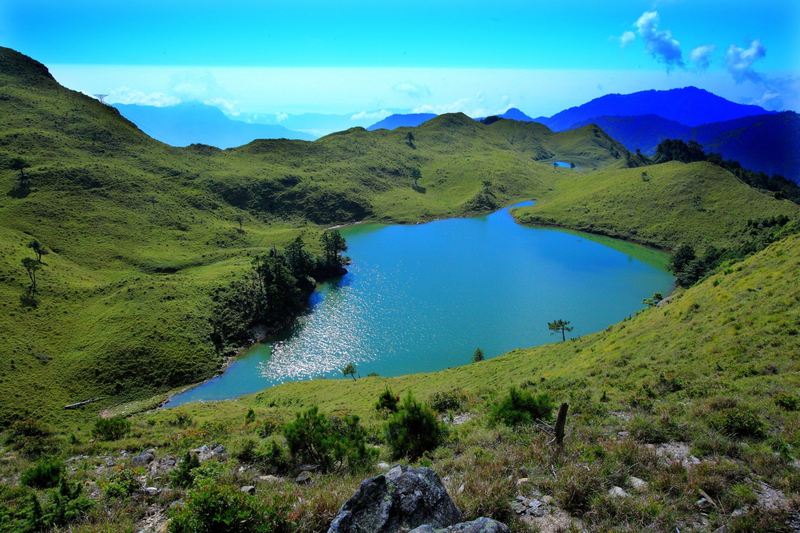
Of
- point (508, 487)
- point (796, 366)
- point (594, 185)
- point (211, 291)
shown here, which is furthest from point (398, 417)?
point (594, 185)

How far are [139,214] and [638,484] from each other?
9642 cm

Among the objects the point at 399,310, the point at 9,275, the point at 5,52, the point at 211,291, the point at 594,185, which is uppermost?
the point at 5,52

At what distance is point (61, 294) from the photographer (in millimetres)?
45906

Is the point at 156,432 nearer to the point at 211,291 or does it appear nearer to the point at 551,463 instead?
the point at 551,463

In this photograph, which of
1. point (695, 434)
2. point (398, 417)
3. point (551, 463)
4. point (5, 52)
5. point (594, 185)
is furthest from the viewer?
point (594, 185)

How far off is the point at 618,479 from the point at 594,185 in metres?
141

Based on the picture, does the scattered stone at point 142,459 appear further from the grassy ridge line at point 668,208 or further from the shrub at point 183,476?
the grassy ridge line at point 668,208

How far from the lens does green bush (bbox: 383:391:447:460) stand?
1248 centimetres

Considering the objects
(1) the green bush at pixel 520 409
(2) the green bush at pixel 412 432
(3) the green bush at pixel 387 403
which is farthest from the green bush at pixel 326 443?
(3) the green bush at pixel 387 403

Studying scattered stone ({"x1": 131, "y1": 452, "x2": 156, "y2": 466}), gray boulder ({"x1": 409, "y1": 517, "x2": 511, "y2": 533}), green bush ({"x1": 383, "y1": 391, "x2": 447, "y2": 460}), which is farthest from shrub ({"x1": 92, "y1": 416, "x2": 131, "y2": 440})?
gray boulder ({"x1": 409, "y1": 517, "x2": 511, "y2": 533})

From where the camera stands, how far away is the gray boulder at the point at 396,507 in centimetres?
670

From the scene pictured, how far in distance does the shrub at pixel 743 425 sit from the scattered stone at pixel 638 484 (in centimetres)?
382

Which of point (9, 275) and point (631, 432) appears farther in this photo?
point (9, 275)

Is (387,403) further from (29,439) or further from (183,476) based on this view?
(29,439)
